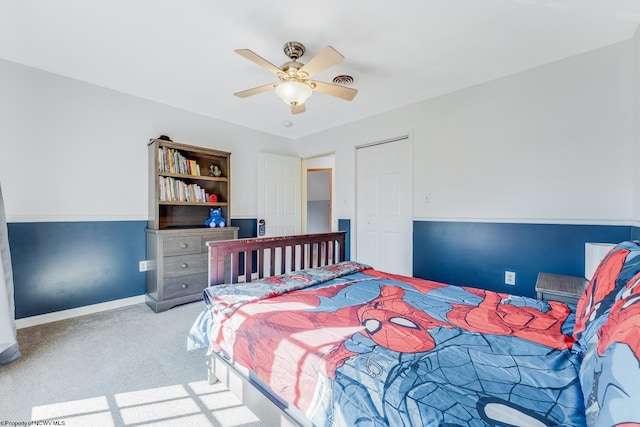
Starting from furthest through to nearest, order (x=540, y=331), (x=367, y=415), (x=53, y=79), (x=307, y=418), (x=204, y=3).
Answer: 1. (x=53, y=79)
2. (x=204, y=3)
3. (x=540, y=331)
4. (x=307, y=418)
5. (x=367, y=415)

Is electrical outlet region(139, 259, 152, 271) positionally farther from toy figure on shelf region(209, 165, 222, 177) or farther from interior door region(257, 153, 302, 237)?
interior door region(257, 153, 302, 237)

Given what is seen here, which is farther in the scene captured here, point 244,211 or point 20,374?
point 244,211

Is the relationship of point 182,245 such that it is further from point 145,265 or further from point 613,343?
point 613,343

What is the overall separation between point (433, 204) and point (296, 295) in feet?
6.87

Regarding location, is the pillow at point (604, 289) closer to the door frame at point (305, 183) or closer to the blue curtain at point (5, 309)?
the door frame at point (305, 183)

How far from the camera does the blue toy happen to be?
11.4ft

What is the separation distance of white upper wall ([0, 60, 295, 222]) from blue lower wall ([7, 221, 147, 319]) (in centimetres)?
12

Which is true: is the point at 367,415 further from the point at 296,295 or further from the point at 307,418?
the point at 296,295

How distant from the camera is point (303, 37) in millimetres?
2033

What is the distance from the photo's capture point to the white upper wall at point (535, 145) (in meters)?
2.10

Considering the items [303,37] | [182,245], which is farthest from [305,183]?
[303,37]

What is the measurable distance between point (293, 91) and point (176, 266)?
87.8 inches

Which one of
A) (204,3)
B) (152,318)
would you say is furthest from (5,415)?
(204,3)

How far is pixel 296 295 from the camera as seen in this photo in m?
1.61
